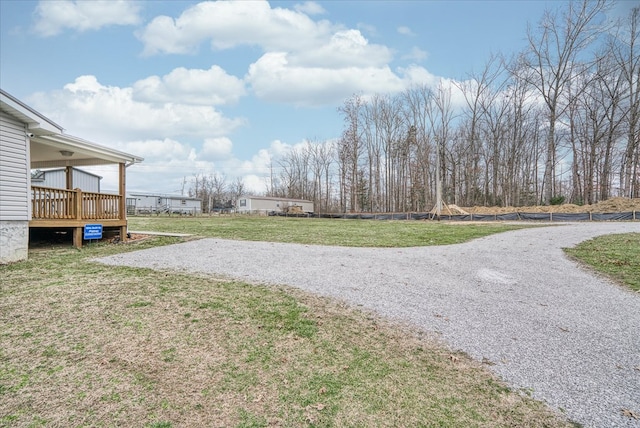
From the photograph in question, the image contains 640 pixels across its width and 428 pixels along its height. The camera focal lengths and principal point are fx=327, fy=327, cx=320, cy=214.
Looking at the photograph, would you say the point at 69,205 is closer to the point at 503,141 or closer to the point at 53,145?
the point at 53,145

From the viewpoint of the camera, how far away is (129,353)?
3.13 meters

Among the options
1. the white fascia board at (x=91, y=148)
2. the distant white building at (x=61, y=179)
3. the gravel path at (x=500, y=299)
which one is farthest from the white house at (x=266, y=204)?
the gravel path at (x=500, y=299)

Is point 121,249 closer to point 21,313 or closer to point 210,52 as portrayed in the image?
point 21,313

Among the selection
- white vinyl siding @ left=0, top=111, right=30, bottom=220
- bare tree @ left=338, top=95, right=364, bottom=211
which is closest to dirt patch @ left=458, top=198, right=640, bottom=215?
bare tree @ left=338, top=95, right=364, bottom=211

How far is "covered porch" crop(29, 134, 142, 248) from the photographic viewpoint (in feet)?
28.2

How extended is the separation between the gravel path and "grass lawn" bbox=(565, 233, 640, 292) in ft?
1.37

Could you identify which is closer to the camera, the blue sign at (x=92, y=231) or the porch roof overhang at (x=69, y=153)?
the porch roof overhang at (x=69, y=153)

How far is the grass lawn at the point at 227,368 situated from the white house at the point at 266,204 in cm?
3737

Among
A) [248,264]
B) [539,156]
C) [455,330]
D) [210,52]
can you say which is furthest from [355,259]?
[539,156]

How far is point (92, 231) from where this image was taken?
9.34 metres

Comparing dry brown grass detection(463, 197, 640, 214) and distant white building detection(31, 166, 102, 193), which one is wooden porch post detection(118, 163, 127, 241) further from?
dry brown grass detection(463, 197, 640, 214)

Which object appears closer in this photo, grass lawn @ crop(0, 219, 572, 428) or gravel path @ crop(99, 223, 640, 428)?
grass lawn @ crop(0, 219, 572, 428)

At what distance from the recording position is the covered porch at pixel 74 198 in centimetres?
860

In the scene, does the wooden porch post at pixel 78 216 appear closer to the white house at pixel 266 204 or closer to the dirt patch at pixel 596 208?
the dirt patch at pixel 596 208
